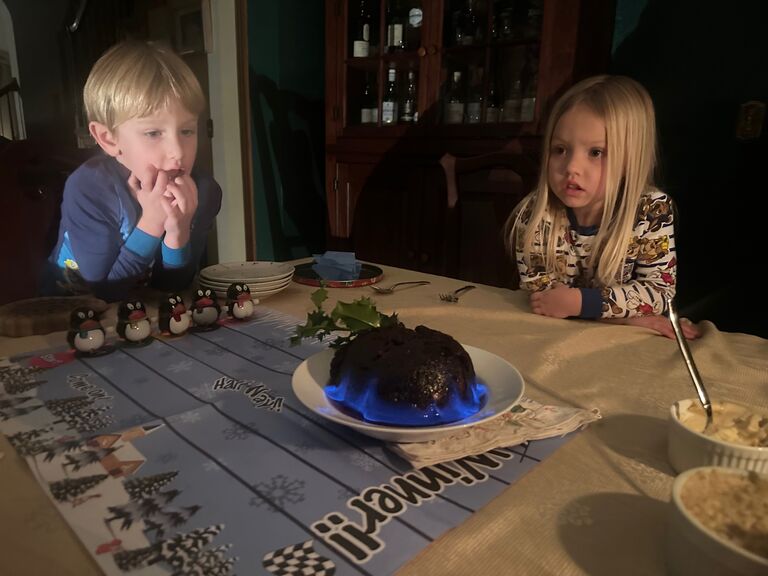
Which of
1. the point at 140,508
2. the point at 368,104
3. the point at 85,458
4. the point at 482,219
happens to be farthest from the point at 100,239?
the point at 368,104

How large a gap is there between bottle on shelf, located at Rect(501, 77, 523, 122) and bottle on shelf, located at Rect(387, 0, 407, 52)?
55cm

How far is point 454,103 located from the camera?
222 centimetres

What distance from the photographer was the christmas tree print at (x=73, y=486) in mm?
465

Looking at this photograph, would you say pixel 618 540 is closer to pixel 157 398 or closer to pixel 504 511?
pixel 504 511

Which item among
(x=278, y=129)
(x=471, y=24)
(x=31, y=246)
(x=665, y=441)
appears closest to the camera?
(x=665, y=441)

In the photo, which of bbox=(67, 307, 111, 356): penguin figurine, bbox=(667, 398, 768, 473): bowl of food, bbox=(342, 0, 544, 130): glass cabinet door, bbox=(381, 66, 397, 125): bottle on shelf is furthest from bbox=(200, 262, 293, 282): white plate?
bbox=(381, 66, 397, 125): bottle on shelf

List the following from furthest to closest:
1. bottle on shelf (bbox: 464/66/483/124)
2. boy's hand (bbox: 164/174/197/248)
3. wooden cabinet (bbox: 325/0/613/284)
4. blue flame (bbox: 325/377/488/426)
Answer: bottle on shelf (bbox: 464/66/483/124) < wooden cabinet (bbox: 325/0/613/284) < boy's hand (bbox: 164/174/197/248) < blue flame (bbox: 325/377/488/426)

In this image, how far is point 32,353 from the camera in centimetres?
81

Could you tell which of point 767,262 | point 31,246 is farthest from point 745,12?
point 31,246

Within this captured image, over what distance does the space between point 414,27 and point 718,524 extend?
2.33 metres

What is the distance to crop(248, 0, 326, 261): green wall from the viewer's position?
2.54m

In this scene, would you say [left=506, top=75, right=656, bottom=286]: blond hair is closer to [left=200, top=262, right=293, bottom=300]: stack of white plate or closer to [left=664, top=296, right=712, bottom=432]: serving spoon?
[left=664, top=296, right=712, bottom=432]: serving spoon

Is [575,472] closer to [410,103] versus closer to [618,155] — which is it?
[618,155]

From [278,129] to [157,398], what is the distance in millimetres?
2225
